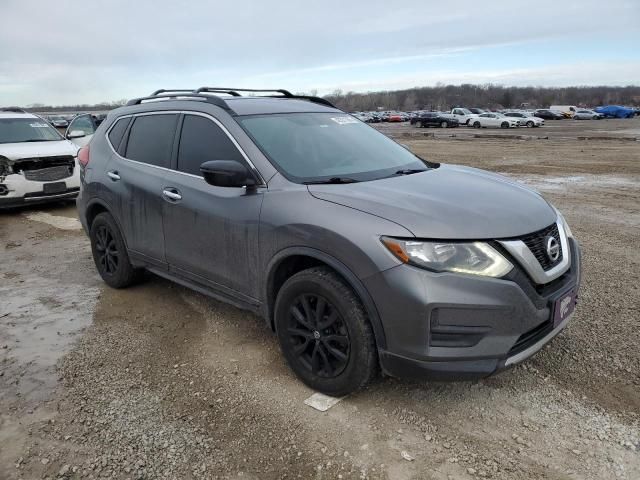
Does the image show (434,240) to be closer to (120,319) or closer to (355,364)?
(355,364)

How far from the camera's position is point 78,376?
12.0 ft

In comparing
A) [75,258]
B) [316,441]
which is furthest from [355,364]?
[75,258]

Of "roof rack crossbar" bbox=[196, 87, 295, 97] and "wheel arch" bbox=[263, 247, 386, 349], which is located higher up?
"roof rack crossbar" bbox=[196, 87, 295, 97]

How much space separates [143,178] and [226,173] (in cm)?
144

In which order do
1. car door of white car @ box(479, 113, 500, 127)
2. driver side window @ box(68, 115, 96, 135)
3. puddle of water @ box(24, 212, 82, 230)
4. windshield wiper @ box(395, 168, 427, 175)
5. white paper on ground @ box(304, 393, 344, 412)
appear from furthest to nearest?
car door of white car @ box(479, 113, 500, 127) → driver side window @ box(68, 115, 96, 135) → puddle of water @ box(24, 212, 82, 230) → windshield wiper @ box(395, 168, 427, 175) → white paper on ground @ box(304, 393, 344, 412)

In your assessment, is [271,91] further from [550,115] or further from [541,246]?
[550,115]

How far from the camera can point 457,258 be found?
9.05 ft

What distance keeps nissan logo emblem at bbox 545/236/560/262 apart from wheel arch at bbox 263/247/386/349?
3.50ft

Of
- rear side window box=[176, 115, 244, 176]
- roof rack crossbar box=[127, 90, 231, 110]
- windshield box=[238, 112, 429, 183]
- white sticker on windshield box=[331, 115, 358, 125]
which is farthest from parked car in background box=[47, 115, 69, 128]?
windshield box=[238, 112, 429, 183]

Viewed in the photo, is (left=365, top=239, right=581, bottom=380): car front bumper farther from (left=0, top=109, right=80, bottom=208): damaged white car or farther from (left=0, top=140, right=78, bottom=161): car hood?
(left=0, top=140, right=78, bottom=161): car hood

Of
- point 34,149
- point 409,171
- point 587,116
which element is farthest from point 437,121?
point 409,171

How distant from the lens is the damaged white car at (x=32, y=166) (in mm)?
8938

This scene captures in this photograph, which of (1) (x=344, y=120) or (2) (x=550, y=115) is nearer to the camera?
(1) (x=344, y=120)

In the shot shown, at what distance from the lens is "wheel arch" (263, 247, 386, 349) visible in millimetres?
2912
